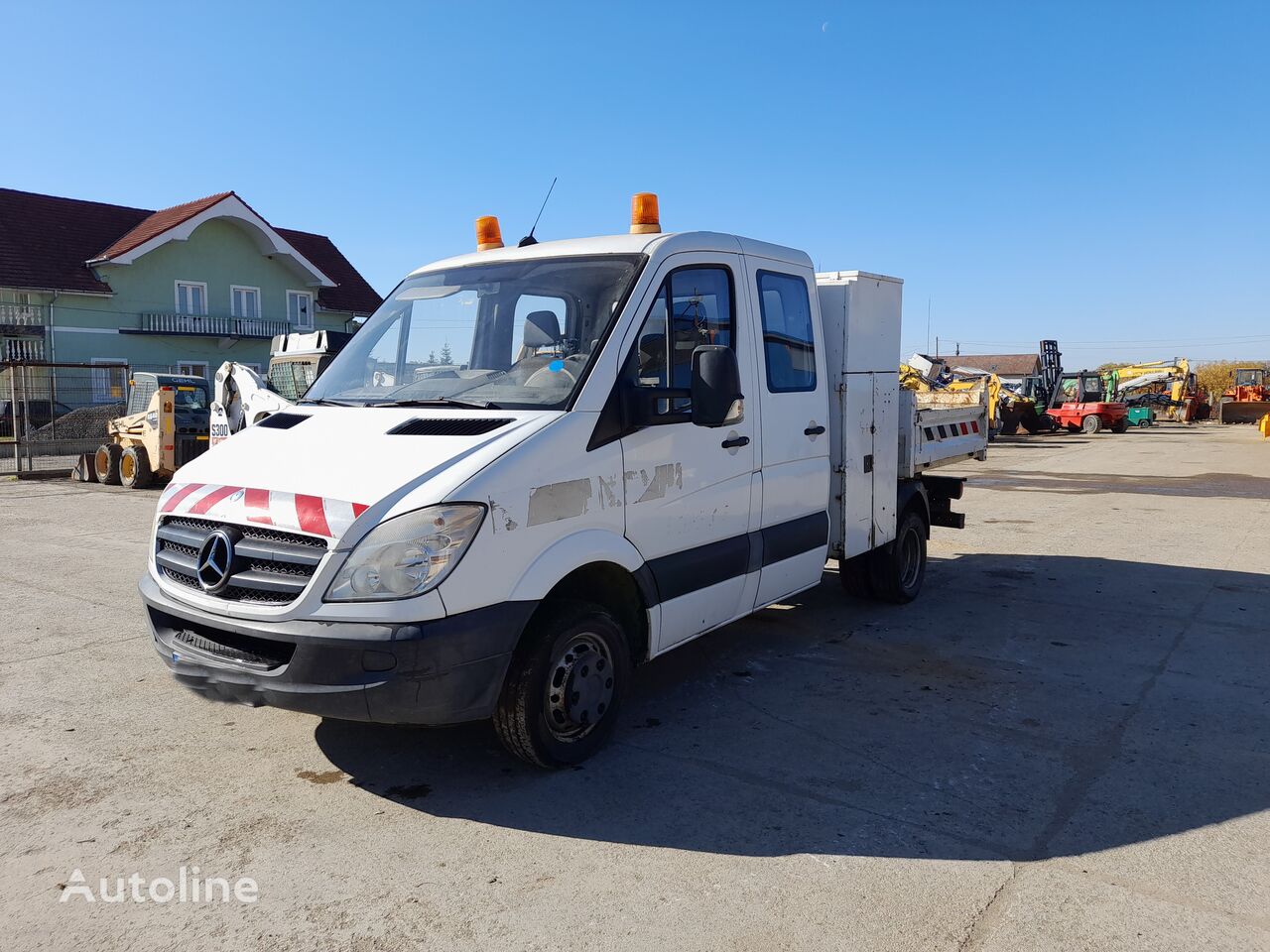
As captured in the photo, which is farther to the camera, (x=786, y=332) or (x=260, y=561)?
(x=786, y=332)

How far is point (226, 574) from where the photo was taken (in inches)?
145

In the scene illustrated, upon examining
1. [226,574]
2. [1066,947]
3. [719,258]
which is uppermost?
[719,258]

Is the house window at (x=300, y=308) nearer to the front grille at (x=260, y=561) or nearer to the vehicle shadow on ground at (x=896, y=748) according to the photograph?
the vehicle shadow on ground at (x=896, y=748)

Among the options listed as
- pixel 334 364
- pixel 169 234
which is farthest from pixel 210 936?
pixel 169 234

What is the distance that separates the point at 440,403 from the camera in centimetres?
430

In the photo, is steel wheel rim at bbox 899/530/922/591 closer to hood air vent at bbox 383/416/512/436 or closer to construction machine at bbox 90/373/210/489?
hood air vent at bbox 383/416/512/436

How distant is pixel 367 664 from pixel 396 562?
39 centimetres

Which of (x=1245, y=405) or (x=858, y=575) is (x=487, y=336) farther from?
(x=1245, y=405)

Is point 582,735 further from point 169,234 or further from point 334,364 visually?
point 169,234

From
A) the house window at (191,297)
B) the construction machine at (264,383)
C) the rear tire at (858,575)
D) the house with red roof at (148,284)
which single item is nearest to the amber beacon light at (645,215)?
the rear tire at (858,575)

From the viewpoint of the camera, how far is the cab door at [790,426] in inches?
203

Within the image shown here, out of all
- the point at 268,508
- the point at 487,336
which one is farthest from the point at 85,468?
the point at 268,508

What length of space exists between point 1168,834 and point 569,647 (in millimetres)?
2466

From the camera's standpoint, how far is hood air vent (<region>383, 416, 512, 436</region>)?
12.8 ft
